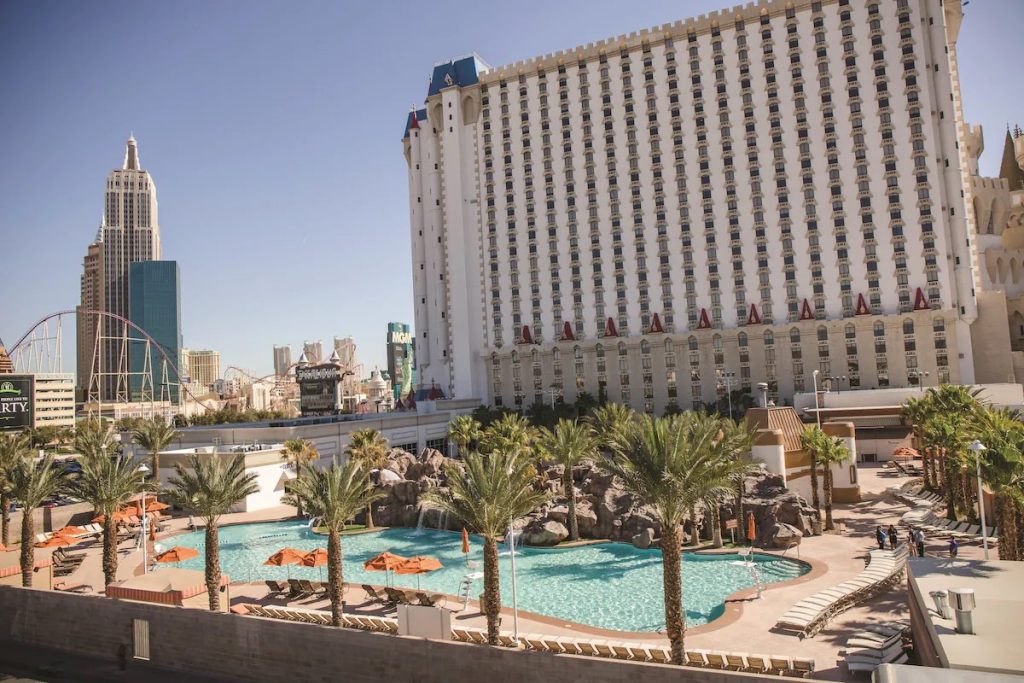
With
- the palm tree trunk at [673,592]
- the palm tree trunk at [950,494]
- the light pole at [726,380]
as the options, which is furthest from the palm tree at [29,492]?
the light pole at [726,380]

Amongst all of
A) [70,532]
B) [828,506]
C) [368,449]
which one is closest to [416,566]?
[828,506]

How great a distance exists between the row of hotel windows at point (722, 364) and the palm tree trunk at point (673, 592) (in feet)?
191

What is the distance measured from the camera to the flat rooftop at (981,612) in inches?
574

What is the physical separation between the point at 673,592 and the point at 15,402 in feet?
334

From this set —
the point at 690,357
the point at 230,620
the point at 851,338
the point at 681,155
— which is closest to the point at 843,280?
the point at 851,338

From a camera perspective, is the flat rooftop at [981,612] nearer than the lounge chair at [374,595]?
Yes

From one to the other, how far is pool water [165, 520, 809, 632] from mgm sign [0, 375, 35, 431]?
66797mm

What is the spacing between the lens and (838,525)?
3516 centimetres

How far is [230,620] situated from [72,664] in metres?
7.12

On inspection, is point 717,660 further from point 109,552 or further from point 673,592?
point 109,552

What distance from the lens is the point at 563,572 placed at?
1245 inches

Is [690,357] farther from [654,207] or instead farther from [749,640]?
[749,640]

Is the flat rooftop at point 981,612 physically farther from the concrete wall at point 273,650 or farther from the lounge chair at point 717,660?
the lounge chair at point 717,660

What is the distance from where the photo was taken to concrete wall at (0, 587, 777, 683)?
18562mm
